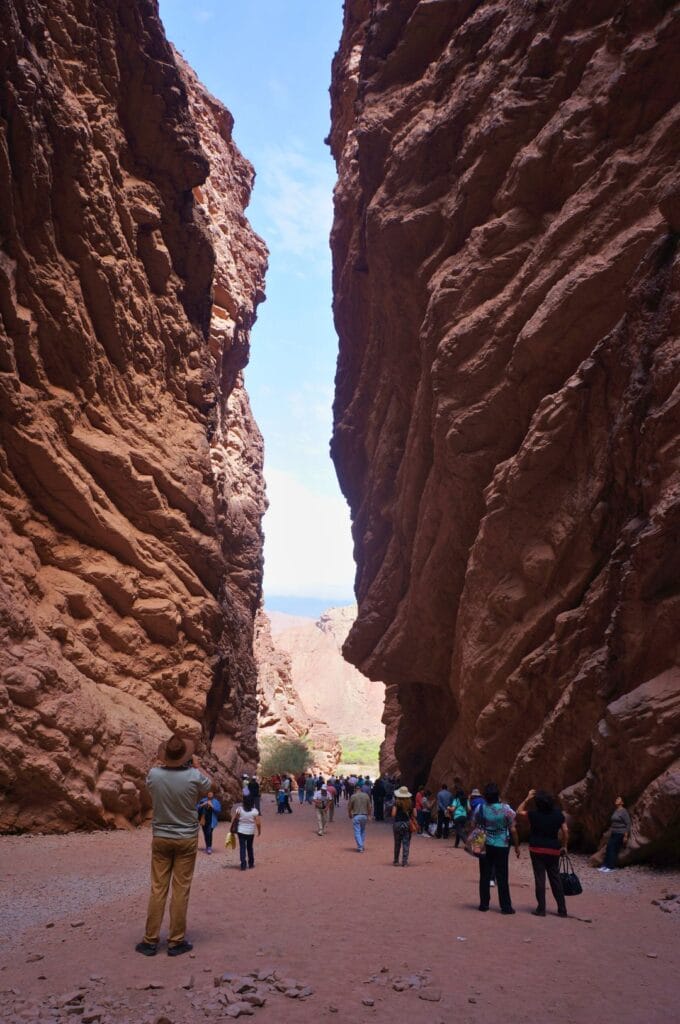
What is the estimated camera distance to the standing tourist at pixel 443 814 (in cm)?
1725

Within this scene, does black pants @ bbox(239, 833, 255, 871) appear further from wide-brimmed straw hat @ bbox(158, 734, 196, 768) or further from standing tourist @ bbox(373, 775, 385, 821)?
standing tourist @ bbox(373, 775, 385, 821)

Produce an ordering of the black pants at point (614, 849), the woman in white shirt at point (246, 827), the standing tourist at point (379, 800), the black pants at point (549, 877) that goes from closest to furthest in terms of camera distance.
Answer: the black pants at point (549, 877) < the black pants at point (614, 849) < the woman in white shirt at point (246, 827) < the standing tourist at point (379, 800)

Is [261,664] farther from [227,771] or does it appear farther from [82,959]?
[82,959]

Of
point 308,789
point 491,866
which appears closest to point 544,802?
point 491,866

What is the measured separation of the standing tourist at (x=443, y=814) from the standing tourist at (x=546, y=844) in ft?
30.8

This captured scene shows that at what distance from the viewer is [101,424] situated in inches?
746

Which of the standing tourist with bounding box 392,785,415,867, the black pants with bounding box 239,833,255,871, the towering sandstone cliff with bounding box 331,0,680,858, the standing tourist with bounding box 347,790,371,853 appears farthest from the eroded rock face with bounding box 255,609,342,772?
the black pants with bounding box 239,833,255,871

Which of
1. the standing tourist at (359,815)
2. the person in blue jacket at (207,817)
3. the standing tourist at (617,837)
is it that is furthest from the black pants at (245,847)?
the standing tourist at (617,837)

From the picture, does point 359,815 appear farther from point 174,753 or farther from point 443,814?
point 174,753

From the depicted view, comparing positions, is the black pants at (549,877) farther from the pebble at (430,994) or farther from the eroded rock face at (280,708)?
the eroded rock face at (280,708)

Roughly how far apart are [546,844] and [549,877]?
1.08 ft

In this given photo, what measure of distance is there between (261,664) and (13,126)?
166 feet

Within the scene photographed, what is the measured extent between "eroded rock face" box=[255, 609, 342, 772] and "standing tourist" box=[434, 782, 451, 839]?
40.9m

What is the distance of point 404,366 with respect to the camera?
2336 cm
